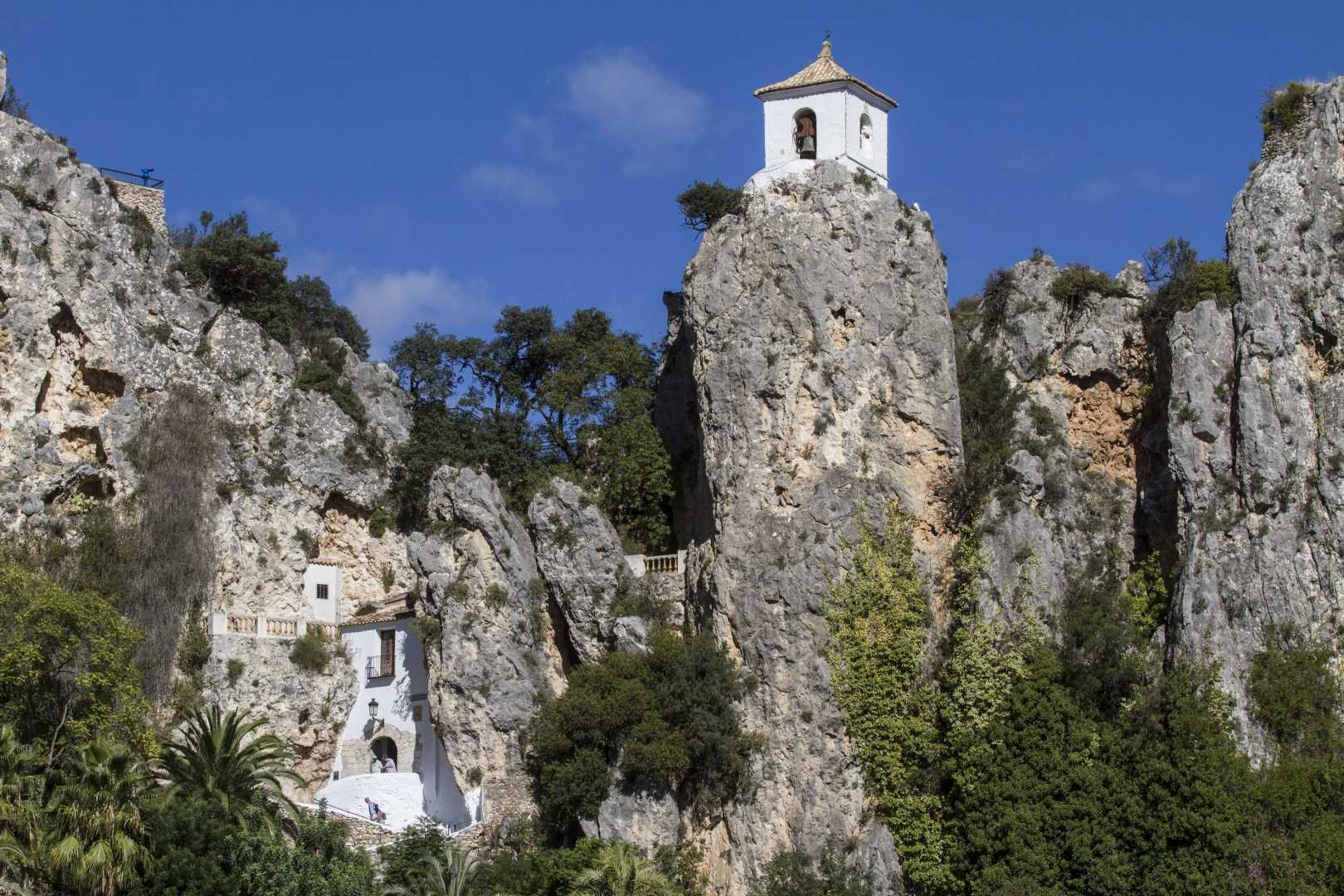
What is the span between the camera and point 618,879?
3581 cm

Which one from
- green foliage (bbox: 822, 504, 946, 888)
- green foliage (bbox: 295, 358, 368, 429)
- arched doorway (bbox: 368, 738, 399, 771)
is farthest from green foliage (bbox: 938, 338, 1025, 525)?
green foliage (bbox: 295, 358, 368, 429)

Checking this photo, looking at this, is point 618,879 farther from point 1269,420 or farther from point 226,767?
point 1269,420

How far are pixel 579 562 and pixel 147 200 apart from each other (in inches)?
629

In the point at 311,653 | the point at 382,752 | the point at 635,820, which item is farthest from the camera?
the point at 382,752

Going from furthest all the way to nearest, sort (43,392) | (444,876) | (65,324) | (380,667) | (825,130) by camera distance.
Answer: (825,130) < (380,667) < (65,324) < (43,392) < (444,876)

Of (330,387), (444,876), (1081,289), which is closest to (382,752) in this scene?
(444,876)

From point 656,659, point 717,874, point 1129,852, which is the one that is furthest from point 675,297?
point 1129,852

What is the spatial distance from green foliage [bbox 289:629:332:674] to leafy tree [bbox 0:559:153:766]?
5.05 m

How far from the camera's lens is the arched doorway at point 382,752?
42.3 metres

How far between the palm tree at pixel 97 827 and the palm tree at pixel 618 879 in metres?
8.37

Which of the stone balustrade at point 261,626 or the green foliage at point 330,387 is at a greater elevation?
the green foliage at point 330,387

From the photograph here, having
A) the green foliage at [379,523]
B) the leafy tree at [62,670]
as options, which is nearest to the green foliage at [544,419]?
the green foliage at [379,523]

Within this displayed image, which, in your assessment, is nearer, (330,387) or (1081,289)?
(1081,289)

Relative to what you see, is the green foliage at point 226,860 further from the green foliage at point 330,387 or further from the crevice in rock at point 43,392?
the green foliage at point 330,387
